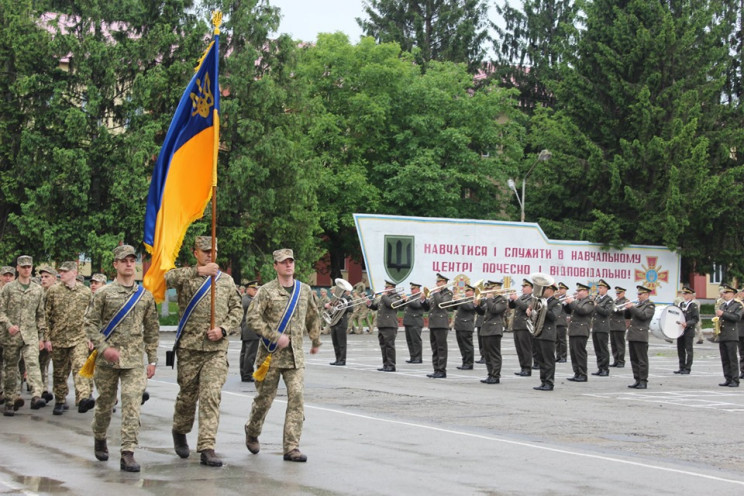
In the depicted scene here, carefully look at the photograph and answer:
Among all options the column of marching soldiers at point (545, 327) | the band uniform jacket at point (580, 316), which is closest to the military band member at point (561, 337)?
the column of marching soldiers at point (545, 327)

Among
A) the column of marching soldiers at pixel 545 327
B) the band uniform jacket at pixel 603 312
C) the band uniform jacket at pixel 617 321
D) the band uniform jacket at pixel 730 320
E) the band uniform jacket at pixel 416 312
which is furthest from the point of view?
the band uniform jacket at pixel 617 321

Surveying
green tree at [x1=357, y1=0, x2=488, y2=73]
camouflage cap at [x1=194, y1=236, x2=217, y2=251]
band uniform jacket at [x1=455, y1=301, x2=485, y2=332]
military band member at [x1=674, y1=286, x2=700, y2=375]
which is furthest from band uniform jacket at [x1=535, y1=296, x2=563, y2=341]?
green tree at [x1=357, y1=0, x2=488, y2=73]

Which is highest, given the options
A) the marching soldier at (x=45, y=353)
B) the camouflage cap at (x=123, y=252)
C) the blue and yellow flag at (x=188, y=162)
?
the blue and yellow flag at (x=188, y=162)

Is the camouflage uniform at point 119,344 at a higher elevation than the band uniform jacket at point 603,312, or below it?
below

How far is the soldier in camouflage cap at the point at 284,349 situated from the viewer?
32.4 feet

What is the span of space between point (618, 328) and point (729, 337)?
3.55m

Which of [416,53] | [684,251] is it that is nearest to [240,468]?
[684,251]

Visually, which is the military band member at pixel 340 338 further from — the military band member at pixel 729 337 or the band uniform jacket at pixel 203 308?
the band uniform jacket at pixel 203 308

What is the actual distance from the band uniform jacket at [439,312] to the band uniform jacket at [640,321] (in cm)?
380

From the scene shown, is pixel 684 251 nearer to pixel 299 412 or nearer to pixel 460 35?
pixel 460 35

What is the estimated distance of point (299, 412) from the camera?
9914 millimetres

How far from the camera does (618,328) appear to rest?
24.4 metres

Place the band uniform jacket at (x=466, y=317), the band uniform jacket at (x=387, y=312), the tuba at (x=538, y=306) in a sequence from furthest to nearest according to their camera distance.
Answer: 1. the band uniform jacket at (x=387, y=312)
2. the band uniform jacket at (x=466, y=317)
3. the tuba at (x=538, y=306)

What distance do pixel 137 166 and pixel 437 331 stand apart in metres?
22.9
